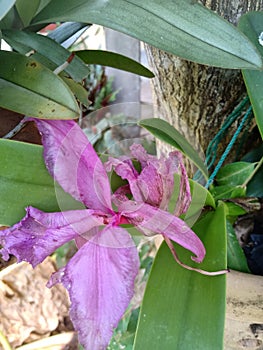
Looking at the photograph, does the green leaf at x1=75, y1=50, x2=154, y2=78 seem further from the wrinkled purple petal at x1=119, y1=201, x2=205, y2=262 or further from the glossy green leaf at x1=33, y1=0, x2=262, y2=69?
the wrinkled purple petal at x1=119, y1=201, x2=205, y2=262

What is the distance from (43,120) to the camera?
1.62 feet

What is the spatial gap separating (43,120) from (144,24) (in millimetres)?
146

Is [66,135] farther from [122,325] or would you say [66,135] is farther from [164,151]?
[122,325]

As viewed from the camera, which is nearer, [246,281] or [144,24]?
[144,24]

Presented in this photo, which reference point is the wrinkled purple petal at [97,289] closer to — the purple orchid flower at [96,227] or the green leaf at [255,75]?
the purple orchid flower at [96,227]

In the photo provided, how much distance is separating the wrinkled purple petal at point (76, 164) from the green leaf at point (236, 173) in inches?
13.8

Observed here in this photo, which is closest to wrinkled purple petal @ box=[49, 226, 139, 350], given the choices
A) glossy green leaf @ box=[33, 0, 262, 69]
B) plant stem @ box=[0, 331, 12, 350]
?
glossy green leaf @ box=[33, 0, 262, 69]

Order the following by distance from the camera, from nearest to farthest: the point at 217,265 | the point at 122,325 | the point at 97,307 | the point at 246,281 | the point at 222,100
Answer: the point at 97,307, the point at 217,265, the point at 246,281, the point at 222,100, the point at 122,325

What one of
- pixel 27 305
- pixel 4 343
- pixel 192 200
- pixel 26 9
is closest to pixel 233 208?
pixel 192 200

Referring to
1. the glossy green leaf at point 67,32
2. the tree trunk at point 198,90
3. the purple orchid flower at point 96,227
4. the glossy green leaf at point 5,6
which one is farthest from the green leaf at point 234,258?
the glossy green leaf at point 5,6

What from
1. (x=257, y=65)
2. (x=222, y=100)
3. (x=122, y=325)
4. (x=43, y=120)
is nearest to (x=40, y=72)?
(x=43, y=120)

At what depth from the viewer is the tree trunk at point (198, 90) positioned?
0.71 meters

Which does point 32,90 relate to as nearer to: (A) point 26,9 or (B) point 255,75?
(A) point 26,9

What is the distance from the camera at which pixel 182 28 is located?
499 mm
